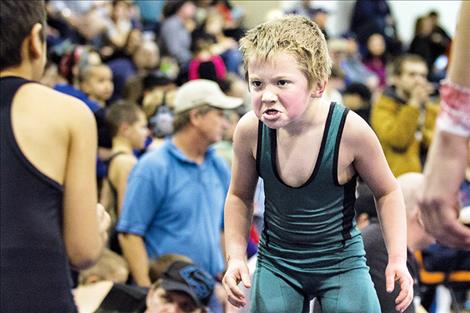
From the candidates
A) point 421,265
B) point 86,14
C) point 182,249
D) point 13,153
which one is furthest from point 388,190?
point 86,14

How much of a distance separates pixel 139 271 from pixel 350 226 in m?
2.60

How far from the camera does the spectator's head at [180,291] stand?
186 inches

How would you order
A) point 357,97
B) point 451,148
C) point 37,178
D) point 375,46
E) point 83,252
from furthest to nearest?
1. point 375,46
2. point 357,97
3. point 83,252
4. point 37,178
5. point 451,148

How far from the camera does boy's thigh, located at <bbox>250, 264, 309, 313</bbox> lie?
3.29 metres

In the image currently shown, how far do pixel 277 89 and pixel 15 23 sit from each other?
85 centimetres

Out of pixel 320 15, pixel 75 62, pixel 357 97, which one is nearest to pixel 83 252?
pixel 75 62

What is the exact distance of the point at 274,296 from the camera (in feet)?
10.8

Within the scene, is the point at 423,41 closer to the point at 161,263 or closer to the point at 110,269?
the point at 110,269

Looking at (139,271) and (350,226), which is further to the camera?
(139,271)

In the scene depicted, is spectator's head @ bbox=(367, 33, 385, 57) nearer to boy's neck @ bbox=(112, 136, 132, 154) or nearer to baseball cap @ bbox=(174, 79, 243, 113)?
boy's neck @ bbox=(112, 136, 132, 154)

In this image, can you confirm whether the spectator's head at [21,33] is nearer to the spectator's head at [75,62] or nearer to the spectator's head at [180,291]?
the spectator's head at [180,291]

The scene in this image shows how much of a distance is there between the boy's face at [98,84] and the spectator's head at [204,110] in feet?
6.51

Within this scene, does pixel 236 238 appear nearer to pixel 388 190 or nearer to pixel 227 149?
pixel 388 190

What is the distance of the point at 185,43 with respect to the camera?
12055 mm
